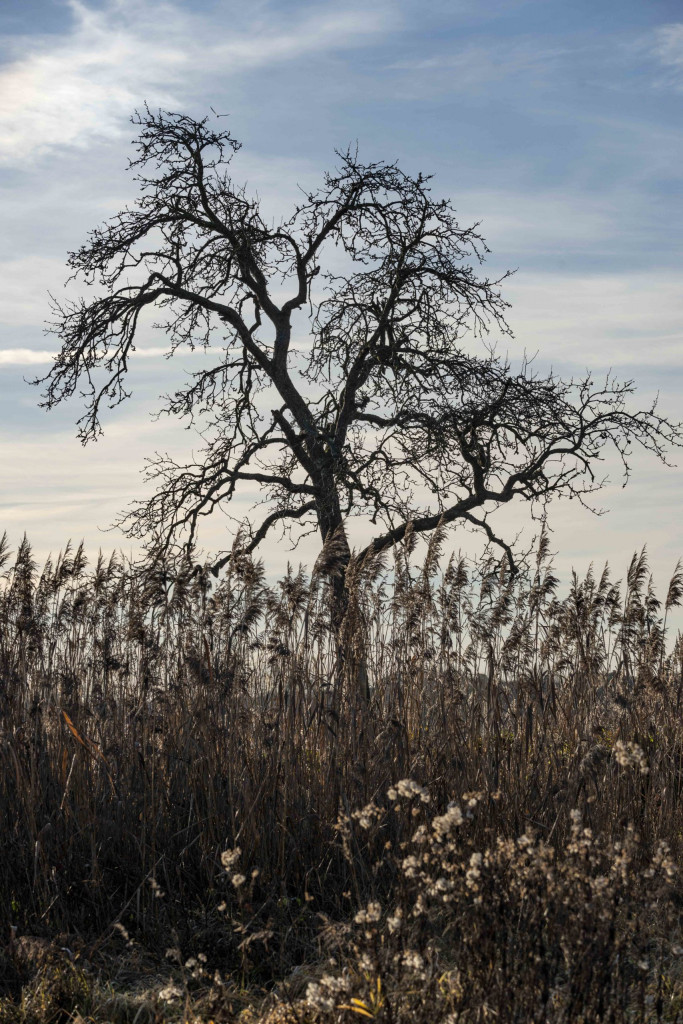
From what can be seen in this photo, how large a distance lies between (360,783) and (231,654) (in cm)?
124

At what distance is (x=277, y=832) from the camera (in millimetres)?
4207

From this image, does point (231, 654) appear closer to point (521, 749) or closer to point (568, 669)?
point (521, 749)

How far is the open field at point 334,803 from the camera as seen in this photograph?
8.76 ft

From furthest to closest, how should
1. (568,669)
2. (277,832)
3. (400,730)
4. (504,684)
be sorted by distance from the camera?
(568,669) → (504,684) → (400,730) → (277,832)

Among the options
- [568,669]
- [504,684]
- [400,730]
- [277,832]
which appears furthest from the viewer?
[568,669]

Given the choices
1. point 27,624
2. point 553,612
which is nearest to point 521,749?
point 553,612

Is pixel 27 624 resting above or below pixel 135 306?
below

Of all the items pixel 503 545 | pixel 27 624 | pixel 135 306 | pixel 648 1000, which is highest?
pixel 135 306

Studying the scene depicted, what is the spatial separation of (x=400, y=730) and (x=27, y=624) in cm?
263

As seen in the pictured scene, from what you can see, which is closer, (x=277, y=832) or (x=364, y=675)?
(x=277, y=832)

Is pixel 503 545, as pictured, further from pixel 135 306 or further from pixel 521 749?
pixel 521 749

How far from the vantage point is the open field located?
105 inches

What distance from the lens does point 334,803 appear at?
431 centimetres

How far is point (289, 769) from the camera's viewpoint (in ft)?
14.5
